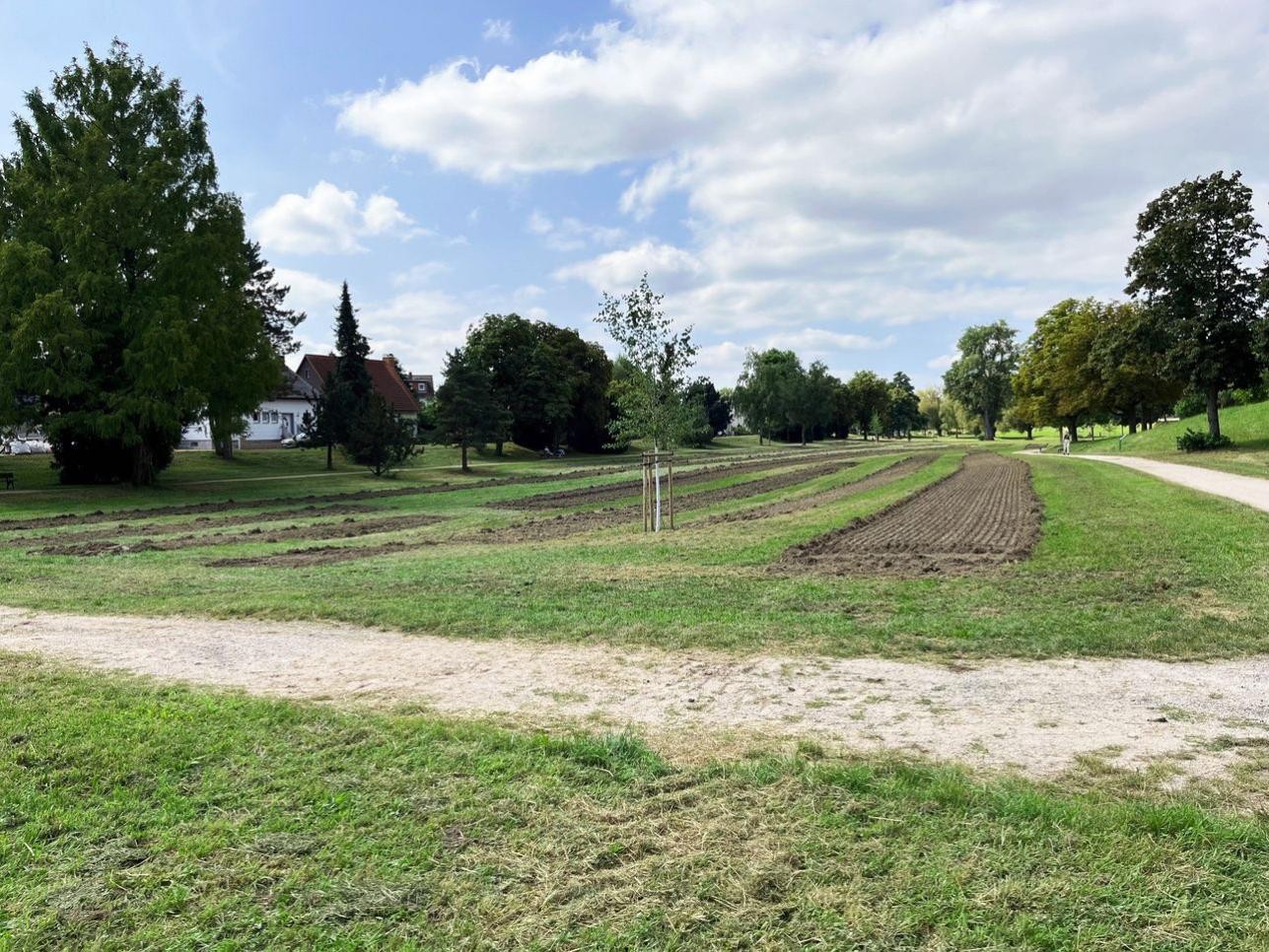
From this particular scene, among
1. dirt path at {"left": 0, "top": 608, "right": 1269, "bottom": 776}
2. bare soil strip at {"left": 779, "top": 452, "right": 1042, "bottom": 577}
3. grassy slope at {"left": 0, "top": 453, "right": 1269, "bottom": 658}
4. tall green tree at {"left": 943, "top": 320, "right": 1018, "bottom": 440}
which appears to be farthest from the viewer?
tall green tree at {"left": 943, "top": 320, "right": 1018, "bottom": 440}

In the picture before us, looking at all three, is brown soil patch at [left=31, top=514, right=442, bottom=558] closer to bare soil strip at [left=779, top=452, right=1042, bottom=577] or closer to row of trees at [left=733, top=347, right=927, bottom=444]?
bare soil strip at [left=779, top=452, right=1042, bottom=577]

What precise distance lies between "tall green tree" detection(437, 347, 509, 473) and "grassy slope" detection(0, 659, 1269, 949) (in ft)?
148

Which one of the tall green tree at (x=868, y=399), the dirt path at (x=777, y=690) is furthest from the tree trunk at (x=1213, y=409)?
the tall green tree at (x=868, y=399)

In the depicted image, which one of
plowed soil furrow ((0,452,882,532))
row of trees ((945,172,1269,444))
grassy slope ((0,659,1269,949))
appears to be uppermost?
row of trees ((945,172,1269,444))

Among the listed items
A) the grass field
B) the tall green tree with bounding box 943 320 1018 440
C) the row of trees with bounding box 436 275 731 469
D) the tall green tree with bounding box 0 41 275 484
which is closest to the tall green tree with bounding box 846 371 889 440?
the tall green tree with bounding box 943 320 1018 440

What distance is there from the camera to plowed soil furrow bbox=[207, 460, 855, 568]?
1430cm

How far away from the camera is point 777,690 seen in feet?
19.1

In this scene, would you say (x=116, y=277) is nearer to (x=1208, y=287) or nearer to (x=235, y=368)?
(x=235, y=368)

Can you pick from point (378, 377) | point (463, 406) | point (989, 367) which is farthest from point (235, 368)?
point (989, 367)

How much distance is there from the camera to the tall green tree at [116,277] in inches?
1190

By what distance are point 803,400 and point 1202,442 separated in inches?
2515

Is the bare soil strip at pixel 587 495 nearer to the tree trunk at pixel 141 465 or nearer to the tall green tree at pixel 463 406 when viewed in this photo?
the tall green tree at pixel 463 406

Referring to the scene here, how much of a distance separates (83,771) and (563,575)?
7.27 m

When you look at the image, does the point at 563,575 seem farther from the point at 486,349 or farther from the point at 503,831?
the point at 486,349
